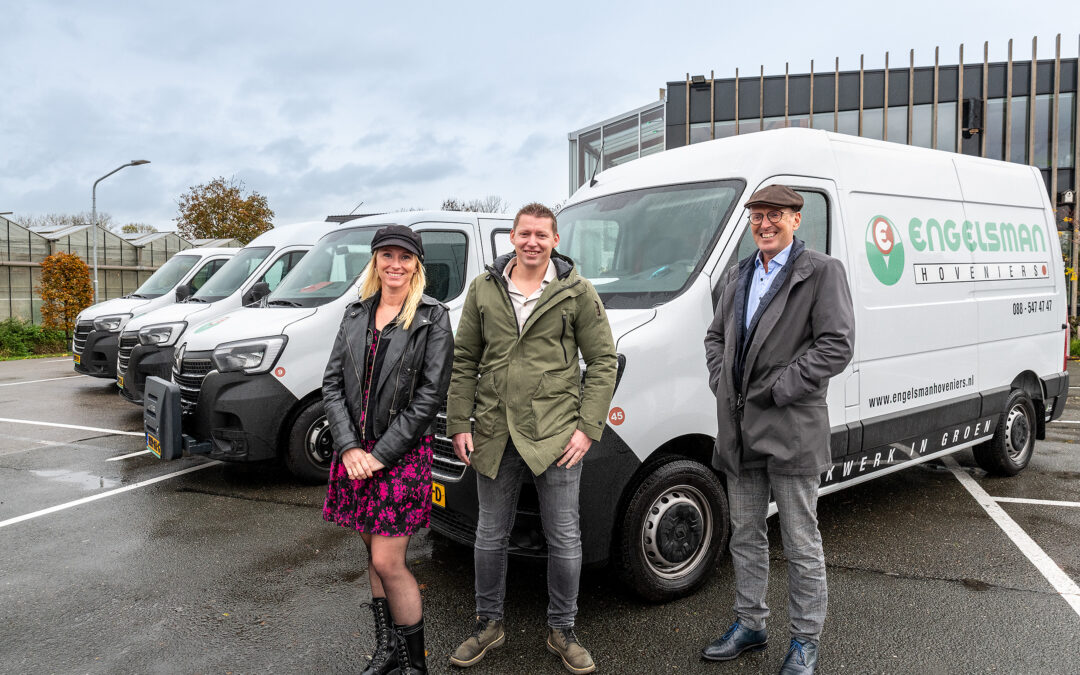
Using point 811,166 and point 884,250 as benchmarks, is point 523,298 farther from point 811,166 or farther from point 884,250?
point 884,250

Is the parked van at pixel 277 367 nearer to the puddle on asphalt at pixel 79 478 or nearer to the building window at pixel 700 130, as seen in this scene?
the puddle on asphalt at pixel 79 478

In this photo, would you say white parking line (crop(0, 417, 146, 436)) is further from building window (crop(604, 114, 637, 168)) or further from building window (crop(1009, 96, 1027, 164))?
building window (crop(1009, 96, 1027, 164))

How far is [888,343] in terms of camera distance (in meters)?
4.34

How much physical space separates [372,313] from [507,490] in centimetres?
90

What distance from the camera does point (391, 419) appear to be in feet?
9.20

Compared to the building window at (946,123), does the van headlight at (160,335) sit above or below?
below

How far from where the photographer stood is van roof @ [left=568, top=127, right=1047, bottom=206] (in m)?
4.00

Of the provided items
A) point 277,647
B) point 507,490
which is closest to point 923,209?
point 507,490

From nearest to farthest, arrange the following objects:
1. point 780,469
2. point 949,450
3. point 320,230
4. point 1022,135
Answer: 1. point 780,469
2. point 949,450
3. point 320,230
4. point 1022,135

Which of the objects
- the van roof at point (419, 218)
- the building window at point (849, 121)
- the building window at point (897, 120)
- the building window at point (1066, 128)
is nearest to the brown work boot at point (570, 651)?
the van roof at point (419, 218)

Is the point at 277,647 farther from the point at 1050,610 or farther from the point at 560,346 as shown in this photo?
the point at 1050,610

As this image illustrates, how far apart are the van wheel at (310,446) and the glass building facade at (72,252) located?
21650 millimetres

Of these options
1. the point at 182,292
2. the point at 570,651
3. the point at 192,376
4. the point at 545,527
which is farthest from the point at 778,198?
the point at 182,292

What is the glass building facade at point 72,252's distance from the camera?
74.2 feet
